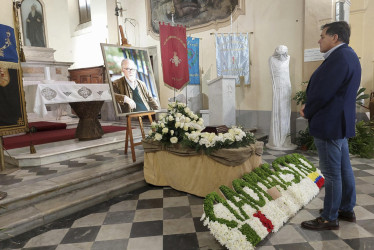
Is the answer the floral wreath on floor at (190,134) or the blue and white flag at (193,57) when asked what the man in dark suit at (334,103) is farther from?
the blue and white flag at (193,57)

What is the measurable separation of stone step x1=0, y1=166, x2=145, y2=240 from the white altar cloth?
2.11 meters

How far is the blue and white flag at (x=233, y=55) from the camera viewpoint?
21.8ft

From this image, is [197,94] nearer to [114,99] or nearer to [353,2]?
[114,99]

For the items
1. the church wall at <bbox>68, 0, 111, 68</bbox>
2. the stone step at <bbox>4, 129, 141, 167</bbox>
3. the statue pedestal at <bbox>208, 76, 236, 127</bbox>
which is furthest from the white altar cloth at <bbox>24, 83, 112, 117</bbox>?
the church wall at <bbox>68, 0, 111, 68</bbox>

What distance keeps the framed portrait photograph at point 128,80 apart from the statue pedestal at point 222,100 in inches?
70.6

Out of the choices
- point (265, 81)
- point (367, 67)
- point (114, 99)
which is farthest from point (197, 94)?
point (367, 67)

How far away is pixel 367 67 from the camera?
24.0 feet

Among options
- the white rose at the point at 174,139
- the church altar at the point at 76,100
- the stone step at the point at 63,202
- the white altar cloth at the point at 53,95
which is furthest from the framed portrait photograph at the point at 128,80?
the white altar cloth at the point at 53,95

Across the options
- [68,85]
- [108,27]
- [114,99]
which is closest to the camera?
[114,99]

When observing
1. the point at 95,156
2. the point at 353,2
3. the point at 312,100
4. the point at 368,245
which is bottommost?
the point at 368,245

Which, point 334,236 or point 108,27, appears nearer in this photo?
point 334,236

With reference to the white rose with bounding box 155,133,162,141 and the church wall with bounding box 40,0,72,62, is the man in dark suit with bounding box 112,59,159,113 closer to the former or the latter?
the white rose with bounding box 155,133,162,141

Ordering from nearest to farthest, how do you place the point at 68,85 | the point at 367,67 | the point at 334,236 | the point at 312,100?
the point at 312,100, the point at 334,236, the point at 68,85, the point at 367,67

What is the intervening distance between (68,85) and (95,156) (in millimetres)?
1551
